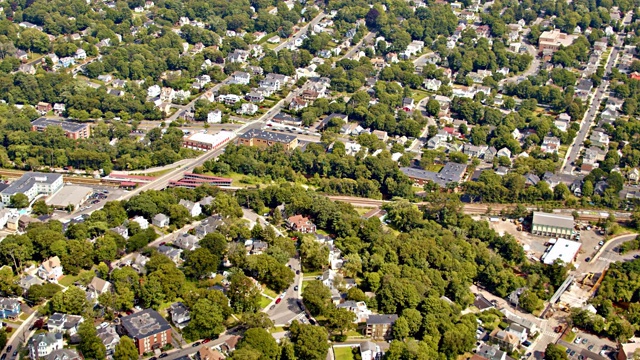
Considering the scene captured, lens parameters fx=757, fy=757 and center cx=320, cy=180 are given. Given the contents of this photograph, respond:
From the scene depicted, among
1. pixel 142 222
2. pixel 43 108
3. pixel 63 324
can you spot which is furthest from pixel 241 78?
pixel 63 324

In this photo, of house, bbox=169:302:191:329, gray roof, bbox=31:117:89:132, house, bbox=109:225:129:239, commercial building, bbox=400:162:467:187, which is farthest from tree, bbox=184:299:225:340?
gray roof, bbox=31:117:89:132

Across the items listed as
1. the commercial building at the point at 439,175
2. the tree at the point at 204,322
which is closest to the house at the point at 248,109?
the commercial building at the point at 439,175

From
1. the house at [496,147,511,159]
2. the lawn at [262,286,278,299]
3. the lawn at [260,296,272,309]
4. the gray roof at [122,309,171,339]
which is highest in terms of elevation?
the gray roof at [122,309,171,339]

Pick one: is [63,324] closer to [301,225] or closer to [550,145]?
[301,225]

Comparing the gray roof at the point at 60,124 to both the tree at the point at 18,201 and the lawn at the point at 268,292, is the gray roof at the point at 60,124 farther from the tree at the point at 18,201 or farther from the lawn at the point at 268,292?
the lawn at the point at 268,292

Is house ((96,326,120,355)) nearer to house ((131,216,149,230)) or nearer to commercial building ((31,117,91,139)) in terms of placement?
house ((131,216,149,230))
